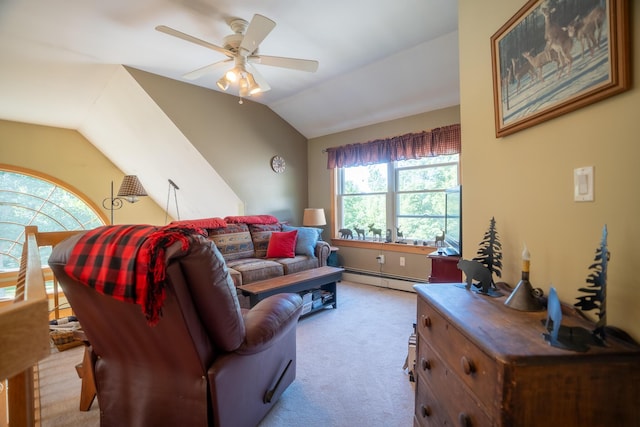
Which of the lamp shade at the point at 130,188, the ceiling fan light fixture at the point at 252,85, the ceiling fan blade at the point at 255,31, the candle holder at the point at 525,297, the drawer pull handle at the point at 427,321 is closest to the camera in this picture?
the candle holder at the point at 525,297

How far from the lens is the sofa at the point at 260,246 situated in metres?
3.23

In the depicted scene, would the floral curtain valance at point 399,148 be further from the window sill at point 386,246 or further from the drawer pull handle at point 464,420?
the drawer pull handle at point 464,420

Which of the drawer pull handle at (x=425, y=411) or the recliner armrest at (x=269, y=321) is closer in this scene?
the drawer pull handle at (x=425, y=411)

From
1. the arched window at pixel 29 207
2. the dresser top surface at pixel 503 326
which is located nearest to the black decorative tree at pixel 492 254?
the dresser top surface at pixel 503 326

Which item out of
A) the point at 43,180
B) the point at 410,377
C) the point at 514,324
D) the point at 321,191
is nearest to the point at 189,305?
the point at 514,324

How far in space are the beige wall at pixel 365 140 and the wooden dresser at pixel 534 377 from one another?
300cm

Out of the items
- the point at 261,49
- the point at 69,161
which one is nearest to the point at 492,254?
the point at 261,49

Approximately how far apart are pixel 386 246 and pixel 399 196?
Result: 74cm

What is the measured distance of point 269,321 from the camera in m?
1.46

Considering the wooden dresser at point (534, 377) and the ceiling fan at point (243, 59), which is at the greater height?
the ceiling fan at point (243, 59)

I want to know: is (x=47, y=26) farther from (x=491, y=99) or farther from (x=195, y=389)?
(x=491, y=99)

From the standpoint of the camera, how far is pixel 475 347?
2.62ft

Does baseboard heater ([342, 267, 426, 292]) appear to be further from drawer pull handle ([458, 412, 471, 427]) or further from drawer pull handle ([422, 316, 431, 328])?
drawer pull handle ([458, 412, 471, 427])

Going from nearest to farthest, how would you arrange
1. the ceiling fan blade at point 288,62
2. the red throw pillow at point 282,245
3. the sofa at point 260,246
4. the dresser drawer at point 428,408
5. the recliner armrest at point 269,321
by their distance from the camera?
1. the dresser drawer at point 428,408
2. the recliner armrest at point 269,321
3. the ceiling fan blade at point 288,62
4. the sofa at point 260,246
5. the red throw pillow at point 282,245
